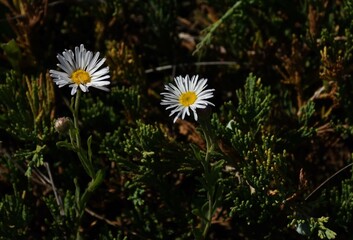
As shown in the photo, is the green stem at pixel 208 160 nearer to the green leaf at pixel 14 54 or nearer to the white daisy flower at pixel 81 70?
the white daisy flower at pixel 81 70

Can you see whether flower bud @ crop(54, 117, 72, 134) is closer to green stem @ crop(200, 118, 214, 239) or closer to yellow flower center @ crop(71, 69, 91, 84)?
yellow flower center @ crop(71, 69, 91, 84)

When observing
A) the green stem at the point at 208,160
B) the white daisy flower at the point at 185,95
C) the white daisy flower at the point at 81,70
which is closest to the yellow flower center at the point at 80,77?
the white daisy flower at the point at 81,70

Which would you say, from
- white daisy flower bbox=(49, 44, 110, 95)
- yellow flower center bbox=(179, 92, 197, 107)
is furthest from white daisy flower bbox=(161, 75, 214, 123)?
white daisy flower bbox=(49, 44, 110, 95)

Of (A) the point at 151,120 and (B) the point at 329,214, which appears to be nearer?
(B) the point at 329,214

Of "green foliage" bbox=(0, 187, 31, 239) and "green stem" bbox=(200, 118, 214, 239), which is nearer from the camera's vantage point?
"green stem" bbox=(200, 118, 214, 239)

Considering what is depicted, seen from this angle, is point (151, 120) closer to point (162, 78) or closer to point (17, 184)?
point (162, 78)

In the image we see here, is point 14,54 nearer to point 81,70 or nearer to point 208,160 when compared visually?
point 81,70

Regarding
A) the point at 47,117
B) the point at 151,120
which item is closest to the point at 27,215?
the point at 47,117
